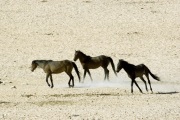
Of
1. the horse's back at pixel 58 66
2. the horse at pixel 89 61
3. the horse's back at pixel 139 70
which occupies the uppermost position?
the horse at pixel 89 61

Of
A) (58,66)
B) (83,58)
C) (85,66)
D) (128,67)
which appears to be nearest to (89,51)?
(85,66)

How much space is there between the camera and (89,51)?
107ft

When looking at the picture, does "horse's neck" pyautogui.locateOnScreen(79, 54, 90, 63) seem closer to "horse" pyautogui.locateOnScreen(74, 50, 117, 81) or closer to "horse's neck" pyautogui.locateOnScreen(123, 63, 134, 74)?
"horse" pyautogui.locateOnScreen(74, 50, 117, 81)

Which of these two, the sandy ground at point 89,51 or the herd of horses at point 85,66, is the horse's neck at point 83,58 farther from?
the sandy ground at point 89,51

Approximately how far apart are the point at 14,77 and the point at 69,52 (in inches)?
224

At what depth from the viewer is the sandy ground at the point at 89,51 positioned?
1891cm

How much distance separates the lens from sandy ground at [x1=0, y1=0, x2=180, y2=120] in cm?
1891

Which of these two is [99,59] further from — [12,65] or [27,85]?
[12,65]

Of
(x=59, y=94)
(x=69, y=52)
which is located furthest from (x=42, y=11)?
(x=59, y=94)

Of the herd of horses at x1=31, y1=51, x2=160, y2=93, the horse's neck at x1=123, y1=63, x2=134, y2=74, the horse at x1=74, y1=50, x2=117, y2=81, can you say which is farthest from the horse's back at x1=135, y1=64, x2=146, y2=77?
the horse at x1=74, y1=50, x2=117, y2=81

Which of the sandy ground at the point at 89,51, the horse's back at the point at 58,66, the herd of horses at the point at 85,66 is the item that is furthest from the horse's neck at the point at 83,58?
the horse's back at the point at 58,66

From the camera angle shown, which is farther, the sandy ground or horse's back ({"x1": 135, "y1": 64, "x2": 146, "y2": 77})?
horse's back ({"x1": 135, "y1": 64, "x2": 146, "y2": 77})

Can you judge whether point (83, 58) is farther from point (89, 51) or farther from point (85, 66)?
point (89, 51)

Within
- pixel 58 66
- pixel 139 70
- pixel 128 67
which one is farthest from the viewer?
pixel 58 66
